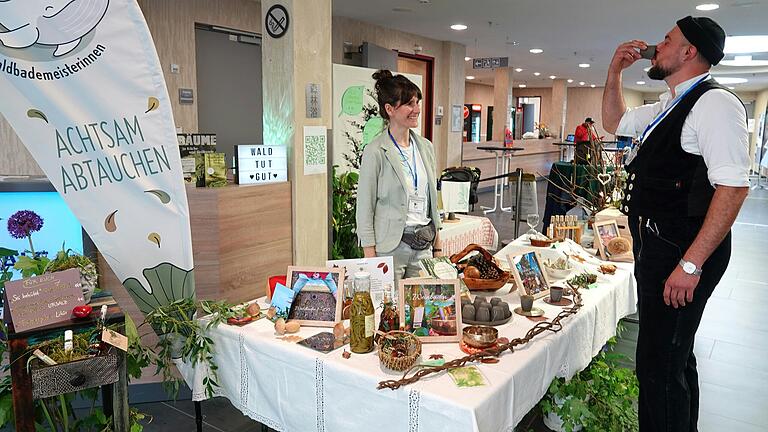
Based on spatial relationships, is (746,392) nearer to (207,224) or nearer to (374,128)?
(207,224)

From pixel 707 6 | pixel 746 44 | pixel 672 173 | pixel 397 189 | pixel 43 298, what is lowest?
pixel 43 298

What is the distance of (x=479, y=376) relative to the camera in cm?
152

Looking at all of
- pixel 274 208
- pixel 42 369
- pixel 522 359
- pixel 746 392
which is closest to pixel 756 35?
pixel 746 392

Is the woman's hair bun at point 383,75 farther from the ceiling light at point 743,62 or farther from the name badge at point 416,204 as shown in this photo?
the ceiling light at point 743,62

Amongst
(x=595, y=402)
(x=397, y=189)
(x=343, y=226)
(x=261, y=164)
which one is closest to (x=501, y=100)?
(x=343, y=226)

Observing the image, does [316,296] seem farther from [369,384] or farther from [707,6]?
[707,6]

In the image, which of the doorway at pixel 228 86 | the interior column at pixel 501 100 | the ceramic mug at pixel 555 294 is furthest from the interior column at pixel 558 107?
the ceramic mug at pixel 555 294

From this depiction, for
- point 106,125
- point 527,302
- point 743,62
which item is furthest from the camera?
point 743,62

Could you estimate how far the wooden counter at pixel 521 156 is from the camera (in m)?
11.1

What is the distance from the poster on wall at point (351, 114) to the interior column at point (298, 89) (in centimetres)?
236

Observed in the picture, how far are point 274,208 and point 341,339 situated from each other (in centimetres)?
157

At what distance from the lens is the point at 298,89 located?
10.7ft

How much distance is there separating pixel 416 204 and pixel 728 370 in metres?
2.31

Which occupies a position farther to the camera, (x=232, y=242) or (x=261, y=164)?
(x=261, y=164)
